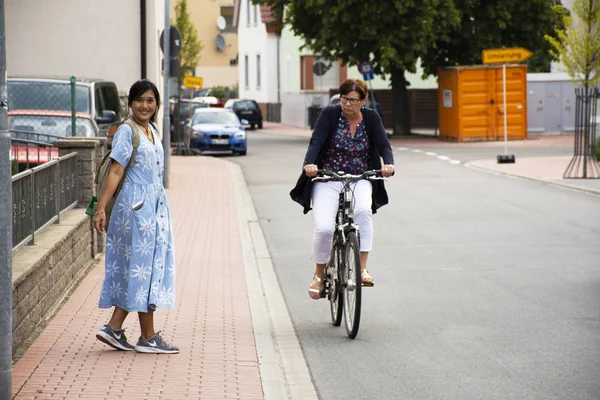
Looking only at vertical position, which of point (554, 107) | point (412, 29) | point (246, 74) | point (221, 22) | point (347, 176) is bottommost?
point (347, 176)

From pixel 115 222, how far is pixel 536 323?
315 cm

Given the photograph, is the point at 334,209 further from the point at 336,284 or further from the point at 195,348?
the point at 195,348

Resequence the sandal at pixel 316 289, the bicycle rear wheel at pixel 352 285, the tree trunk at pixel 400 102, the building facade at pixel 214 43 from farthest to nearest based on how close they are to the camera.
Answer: the building facade at pixel 214 43 → the tree trunk at pixel 400 102 → the sandal at pixel 316 289 → the bicycle rear wheel at pixel 352 285

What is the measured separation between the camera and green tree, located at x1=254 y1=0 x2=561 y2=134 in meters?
38.1

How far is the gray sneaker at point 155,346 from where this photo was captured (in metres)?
7.11

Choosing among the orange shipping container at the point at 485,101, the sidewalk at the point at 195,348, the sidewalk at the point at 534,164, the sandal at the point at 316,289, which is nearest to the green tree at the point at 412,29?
the orange shipping container at the point at 485,101

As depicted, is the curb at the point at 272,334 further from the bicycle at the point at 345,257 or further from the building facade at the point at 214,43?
the building facade at the point at 214,43

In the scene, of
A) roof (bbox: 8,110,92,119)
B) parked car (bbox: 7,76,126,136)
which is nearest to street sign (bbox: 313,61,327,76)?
parked car (bbox: 7,76,126,136)

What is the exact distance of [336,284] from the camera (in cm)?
804

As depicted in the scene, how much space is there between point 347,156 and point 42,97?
9285 millimetres

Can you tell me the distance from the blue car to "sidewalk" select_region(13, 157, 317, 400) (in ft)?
67.3

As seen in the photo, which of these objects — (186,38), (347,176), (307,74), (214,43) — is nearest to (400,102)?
(307,74)

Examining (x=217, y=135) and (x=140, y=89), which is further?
(x=217, y=135)

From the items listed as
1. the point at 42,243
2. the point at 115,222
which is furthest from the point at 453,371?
the point at 42,243
